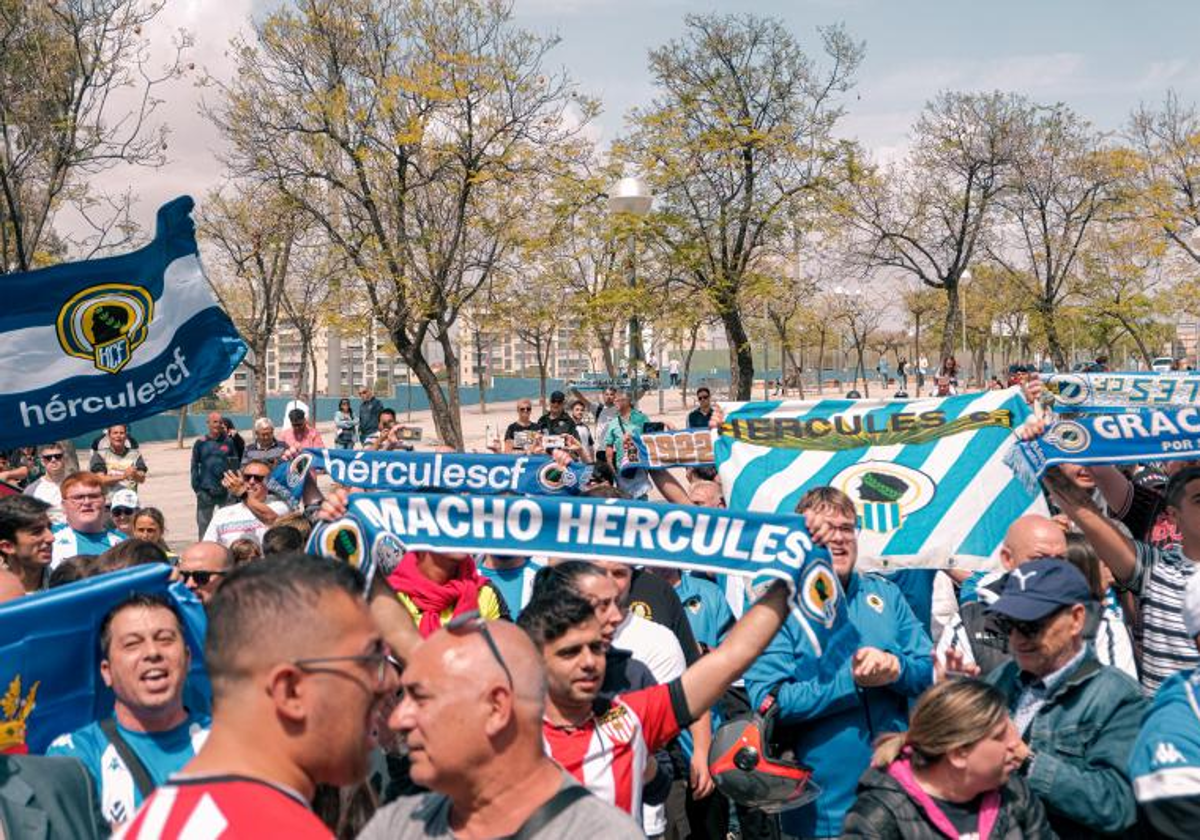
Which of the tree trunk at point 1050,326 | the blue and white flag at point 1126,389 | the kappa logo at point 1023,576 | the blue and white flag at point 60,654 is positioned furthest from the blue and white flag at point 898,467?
the tree trunk at point 1050,326

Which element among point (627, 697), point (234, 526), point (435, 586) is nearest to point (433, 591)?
point (435, 586)

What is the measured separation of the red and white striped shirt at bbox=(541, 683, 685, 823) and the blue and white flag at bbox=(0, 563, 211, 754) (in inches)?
53.7

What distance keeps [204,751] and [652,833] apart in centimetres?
221

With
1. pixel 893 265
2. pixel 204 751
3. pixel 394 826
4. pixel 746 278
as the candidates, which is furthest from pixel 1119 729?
pixel 893 265

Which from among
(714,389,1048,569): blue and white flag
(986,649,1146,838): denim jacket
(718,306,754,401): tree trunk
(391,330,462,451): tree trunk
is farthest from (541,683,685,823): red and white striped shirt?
(718,306,754,401): tree trunk

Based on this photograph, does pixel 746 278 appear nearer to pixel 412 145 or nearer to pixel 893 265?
pixel 412 145

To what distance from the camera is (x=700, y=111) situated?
23578 millimetres

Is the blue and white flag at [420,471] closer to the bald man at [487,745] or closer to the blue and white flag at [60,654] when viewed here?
the blue and white flag at [60,654]

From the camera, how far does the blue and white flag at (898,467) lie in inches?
241

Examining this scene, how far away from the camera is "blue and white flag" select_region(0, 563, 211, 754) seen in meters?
3.91

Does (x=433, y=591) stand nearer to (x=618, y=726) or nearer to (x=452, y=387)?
(x=618, y=726)

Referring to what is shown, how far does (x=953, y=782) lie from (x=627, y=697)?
103 centimetres

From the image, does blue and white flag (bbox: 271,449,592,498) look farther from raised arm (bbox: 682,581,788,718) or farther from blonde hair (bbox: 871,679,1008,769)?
blonde hair (bbox: 871,679,1008,769)

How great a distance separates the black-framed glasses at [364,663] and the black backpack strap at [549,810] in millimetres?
421
